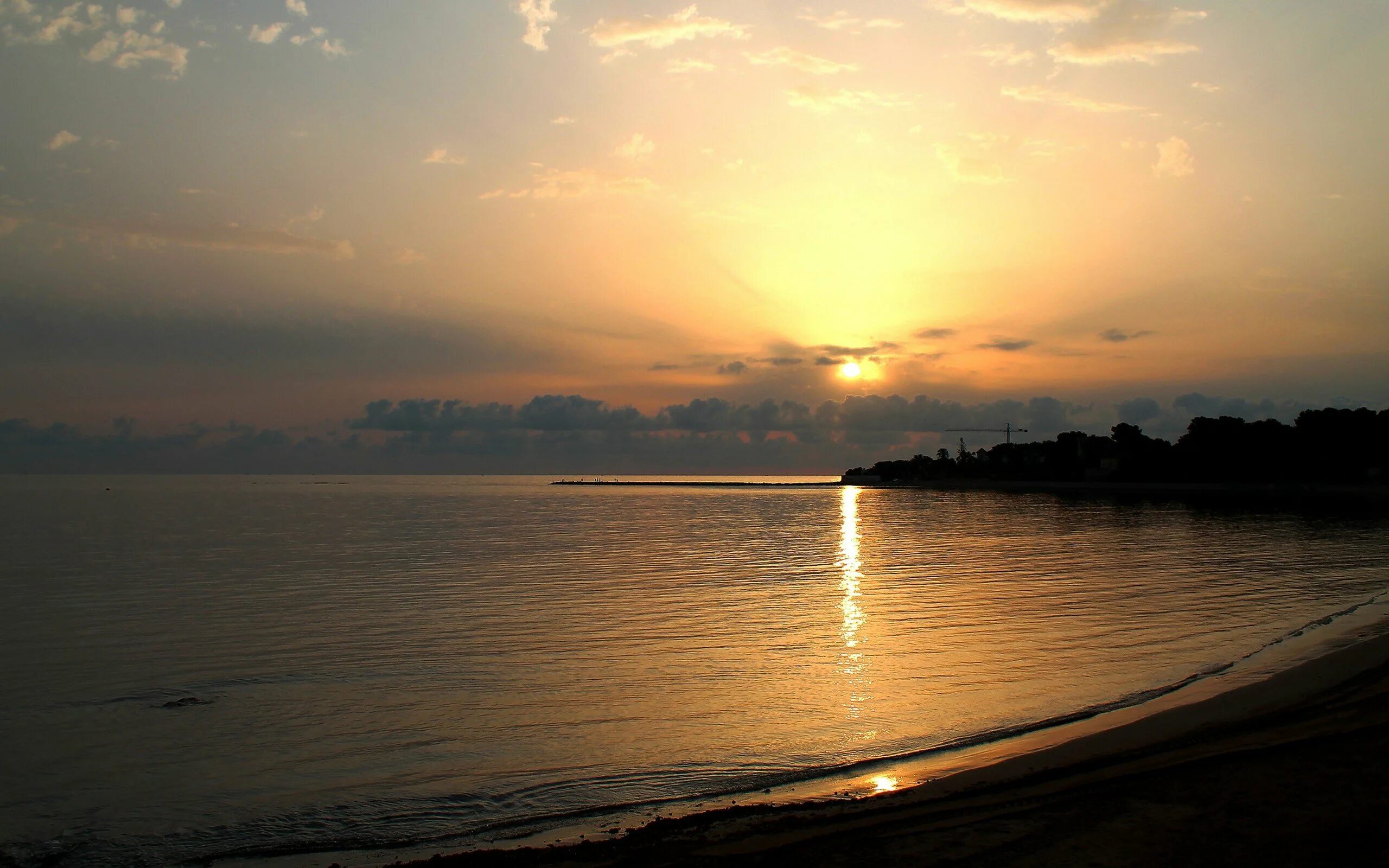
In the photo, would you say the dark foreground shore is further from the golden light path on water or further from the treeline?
the treeline

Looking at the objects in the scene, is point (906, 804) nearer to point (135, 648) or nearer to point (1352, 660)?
point (1352, 660)

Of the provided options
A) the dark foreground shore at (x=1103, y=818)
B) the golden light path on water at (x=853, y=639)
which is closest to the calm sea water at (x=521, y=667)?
the golden light path on water at (x=853, y=639)

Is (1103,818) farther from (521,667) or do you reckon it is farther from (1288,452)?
(1288,452)

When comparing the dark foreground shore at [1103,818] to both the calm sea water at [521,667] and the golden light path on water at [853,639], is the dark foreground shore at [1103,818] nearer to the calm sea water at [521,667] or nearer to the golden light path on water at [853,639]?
the calm sea water at [521,667]

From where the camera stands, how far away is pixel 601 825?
10.3 meters

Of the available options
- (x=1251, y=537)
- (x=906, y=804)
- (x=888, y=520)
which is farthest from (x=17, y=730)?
(x=888, y=520)

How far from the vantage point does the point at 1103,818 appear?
8.99 m

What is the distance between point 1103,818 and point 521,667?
12980 mm

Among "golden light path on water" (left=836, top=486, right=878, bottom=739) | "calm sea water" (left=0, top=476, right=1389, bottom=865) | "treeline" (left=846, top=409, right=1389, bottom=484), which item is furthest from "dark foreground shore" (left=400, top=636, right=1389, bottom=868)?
"treeline" (left=846, top=409, right=1389, bottom=484)

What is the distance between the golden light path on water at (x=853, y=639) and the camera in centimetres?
1560

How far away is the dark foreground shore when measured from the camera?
8.17 meters

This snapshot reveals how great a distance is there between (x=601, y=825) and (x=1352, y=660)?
14.9 metres

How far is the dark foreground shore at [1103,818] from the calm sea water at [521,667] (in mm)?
1962

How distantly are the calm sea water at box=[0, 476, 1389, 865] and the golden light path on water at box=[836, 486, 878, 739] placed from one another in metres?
0.11
